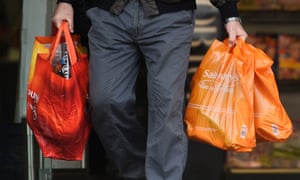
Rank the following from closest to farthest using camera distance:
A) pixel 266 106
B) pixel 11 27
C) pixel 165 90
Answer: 1. pixel 165 90
2. pixel 266 106
3. pixel 11 27

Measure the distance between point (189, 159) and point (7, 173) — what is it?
1.17m

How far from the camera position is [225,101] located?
291cm

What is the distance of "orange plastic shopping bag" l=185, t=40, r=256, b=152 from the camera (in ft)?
9.39

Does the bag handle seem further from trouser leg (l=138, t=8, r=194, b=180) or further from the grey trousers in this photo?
trouser leg (l=138, t=8, r=194, b=180)

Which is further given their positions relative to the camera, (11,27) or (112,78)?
(11,27)

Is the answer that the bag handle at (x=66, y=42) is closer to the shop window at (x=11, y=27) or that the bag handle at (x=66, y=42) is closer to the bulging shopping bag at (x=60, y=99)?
the bulging shopping bag at (x=60, y=99)

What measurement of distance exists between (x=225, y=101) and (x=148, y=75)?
354 millimetres

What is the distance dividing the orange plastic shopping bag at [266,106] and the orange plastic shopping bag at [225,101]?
63 millimetres

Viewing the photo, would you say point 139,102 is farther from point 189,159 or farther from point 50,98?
point 50,98

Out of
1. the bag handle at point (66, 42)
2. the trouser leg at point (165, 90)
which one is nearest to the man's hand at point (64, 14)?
the bag handle at point (66, 42)

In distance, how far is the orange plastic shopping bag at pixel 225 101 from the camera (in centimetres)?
286

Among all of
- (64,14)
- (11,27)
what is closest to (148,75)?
(64,14)

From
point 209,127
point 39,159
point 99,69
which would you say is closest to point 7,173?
point 39,159

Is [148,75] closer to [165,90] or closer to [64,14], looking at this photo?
[165,90]
